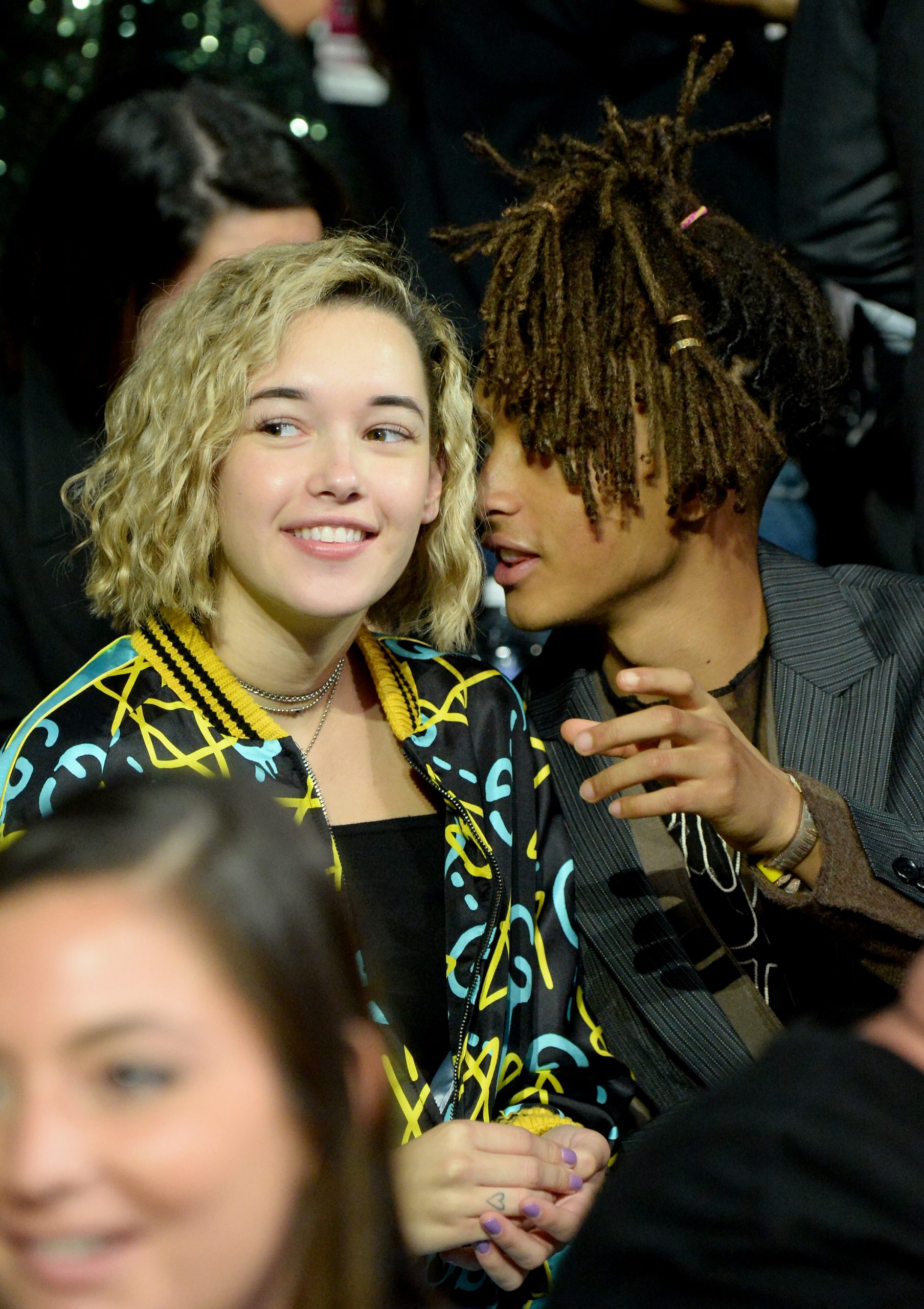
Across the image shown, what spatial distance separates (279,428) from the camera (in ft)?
5.53

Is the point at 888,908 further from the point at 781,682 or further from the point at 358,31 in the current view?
the point at 358,31

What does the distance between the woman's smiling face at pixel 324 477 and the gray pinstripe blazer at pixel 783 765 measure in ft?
1.45

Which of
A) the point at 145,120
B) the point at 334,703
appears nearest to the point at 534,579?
the point at 334,703

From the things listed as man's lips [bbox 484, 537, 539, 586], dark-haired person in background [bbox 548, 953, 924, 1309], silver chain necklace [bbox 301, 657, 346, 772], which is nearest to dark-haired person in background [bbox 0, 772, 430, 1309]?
dark-haired person in background [bbox 548, 953, 924, 1309]

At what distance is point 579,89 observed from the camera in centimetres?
266

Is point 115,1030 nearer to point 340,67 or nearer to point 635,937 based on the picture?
point 635,937

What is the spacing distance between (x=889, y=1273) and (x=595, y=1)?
7.84ft

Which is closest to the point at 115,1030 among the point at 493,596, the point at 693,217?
the point at 693,217

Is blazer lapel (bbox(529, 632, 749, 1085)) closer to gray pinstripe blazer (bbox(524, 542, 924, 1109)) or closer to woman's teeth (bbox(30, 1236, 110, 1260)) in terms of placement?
gray pinstripe blazer (bbox(524, 542, 924, 1109))

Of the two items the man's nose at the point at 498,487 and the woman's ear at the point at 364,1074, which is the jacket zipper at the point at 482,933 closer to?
the man's nose at the point at 498,487

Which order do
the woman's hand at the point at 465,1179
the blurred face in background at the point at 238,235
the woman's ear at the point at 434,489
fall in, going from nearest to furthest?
the woman's hand at the point at 465,1179, the woman's ear at the point at 434,489, the blurred face in background at the point at 238,235

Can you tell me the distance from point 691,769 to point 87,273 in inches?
54.8

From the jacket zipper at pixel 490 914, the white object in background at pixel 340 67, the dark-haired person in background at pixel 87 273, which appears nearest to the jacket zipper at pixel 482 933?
the jacket zipper at pixel 490 914

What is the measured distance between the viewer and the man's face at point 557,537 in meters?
1.97
